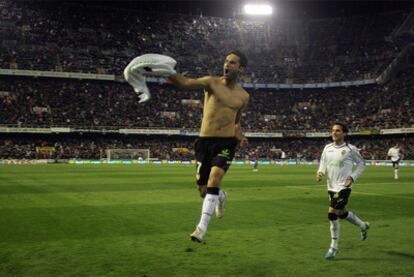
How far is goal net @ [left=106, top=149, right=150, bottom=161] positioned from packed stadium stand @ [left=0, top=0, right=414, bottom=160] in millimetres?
1410

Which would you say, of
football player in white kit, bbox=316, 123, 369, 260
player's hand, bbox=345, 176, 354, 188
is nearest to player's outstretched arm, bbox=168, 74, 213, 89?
football player in white kit, bbox=316, 123, 369, 260

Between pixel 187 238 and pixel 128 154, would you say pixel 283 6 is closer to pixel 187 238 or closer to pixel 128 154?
pixel 128 154

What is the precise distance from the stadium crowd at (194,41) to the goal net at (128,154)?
541 inches

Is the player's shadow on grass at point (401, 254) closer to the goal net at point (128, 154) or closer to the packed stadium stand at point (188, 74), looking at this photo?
the goal net at point (128, 154)

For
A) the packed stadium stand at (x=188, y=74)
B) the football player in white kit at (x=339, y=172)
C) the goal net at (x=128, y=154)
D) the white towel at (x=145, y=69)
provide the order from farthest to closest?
1. the packed stadium stand at (x=188, y=74)
2. the goal net at (x=128, y=154)
3. the football player in white kit at (x=339, y=172)
4. the white towel at (x=145, y=69)

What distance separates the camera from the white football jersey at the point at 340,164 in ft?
26.7

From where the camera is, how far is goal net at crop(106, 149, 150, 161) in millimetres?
58375

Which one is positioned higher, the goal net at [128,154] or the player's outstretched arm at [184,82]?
the player's outstretched arm at [184,82]

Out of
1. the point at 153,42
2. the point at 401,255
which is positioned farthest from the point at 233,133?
the point at 153,42

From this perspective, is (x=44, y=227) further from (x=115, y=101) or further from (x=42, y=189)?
(x=115, y=101)

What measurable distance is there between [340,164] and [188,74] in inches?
2453

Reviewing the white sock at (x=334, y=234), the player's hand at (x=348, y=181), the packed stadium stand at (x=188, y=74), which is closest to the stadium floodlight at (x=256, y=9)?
the packed stadium stand at (x=188, y=74)

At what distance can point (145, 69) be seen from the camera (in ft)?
20.1

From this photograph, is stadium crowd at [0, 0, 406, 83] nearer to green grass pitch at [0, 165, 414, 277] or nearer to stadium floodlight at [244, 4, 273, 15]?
stadium floodlight at [244, 4, 273, 15]
